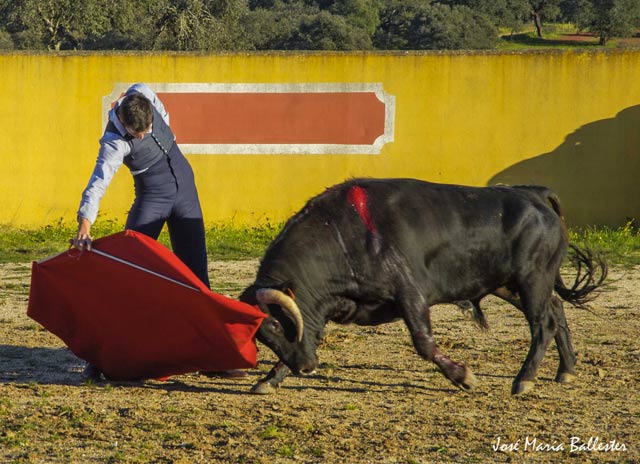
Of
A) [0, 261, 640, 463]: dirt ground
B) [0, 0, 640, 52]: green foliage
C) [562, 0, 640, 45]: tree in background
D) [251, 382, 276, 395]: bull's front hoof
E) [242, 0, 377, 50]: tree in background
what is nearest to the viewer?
[0, 261, 640, 463]: dirt ground

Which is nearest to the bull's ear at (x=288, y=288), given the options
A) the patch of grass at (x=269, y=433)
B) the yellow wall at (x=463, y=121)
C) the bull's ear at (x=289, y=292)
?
the bull's ear at (x=289, y=292)

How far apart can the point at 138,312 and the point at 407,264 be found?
67.4 inches

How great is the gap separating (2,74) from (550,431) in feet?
35.7

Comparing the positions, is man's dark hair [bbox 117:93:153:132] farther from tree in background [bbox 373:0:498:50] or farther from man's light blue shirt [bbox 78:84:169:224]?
tree in background [bbox 373:0:498:50]

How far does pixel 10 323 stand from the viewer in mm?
9102

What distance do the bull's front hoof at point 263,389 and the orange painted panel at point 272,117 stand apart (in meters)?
7.80

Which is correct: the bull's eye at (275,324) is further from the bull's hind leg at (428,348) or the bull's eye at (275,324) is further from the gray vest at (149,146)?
the gray vest at (149,146)

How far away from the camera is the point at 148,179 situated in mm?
7066

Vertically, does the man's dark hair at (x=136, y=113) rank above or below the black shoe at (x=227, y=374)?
above

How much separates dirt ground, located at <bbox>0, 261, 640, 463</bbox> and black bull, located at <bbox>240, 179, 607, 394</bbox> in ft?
0.99

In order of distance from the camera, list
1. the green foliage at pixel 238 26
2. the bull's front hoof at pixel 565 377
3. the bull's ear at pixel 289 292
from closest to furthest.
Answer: the bull's ear at pixel 289 292
the bull's front hoof at pixel 565 377
the green foliage at pixel 238 26

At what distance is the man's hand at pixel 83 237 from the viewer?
6569 millimetres

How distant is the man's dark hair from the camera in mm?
6637

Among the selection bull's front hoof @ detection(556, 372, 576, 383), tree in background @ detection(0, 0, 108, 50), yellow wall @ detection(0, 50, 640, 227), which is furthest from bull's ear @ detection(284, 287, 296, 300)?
tree in background @ detection(0, 0, 108, 50)
